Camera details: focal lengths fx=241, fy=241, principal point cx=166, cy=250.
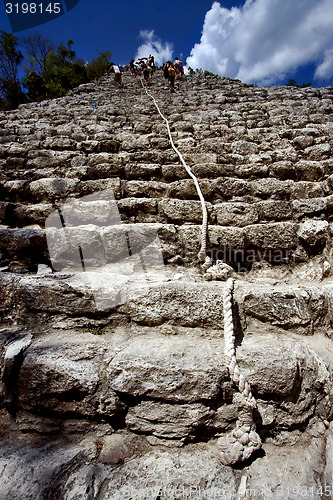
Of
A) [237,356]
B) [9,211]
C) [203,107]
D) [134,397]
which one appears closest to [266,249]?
[237,356]

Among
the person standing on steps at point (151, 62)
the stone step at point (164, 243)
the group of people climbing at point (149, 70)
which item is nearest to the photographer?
the stone step at point (164, 243)

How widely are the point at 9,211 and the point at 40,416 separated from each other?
1305 millimetres

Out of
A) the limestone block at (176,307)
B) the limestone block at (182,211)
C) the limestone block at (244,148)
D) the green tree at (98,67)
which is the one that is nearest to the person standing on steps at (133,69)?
the green tree at (98,67)

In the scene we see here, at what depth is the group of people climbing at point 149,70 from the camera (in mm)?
5527

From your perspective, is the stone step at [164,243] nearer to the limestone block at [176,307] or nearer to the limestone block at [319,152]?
the limestone block at [176,307]

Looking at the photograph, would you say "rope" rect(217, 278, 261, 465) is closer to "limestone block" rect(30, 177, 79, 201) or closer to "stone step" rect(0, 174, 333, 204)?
"stone step" rect(0, 174, 333, 204)

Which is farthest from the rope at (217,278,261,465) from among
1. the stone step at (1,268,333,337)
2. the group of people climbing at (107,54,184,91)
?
the group of people climbing at (107,54,184,91)

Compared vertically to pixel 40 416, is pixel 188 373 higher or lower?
higher

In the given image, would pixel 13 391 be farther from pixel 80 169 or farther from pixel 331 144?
pixel 331 144

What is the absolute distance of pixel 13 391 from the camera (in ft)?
3.23

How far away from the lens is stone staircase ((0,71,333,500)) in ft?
2.79

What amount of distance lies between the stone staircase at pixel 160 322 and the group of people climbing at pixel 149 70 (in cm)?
459

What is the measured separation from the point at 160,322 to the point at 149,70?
345 inches

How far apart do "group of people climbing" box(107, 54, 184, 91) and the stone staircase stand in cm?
459
